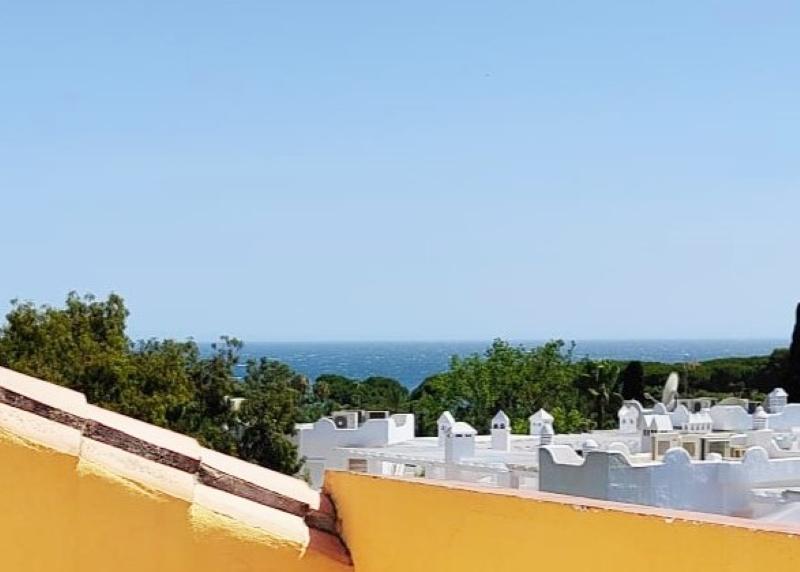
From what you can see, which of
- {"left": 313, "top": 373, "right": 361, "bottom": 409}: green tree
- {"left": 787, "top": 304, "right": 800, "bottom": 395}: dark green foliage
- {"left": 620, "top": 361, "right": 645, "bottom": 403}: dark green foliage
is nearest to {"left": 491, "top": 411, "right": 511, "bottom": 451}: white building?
{"left": 787, "top": 304, "right": 800, "bottom": 395}: dark green foliage

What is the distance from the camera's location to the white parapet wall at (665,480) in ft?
42.2

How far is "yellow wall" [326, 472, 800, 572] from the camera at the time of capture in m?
1.69

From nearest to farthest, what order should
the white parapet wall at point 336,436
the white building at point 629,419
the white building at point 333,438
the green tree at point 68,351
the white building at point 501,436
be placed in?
the green tree at point 68,351, the white building at point 501,436, the white building at point 333,438, the white parapet wall at point 336,436, the white building at point 629,419

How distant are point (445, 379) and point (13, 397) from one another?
123 ft

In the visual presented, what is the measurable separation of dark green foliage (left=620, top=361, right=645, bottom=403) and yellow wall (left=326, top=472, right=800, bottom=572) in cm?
4415

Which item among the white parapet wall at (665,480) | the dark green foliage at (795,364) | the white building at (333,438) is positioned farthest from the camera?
the dark green foliage at (795,364)

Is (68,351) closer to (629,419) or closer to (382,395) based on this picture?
(629,419)

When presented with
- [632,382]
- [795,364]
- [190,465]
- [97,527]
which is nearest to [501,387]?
[632,382]

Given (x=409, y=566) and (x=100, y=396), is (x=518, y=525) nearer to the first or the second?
(x=409, y=566)

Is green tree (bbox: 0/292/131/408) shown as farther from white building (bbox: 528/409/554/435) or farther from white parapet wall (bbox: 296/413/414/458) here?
white building (bbox: 528/409/554/435)

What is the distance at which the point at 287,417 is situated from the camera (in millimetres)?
22859

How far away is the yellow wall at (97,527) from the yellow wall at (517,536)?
251 millimetres

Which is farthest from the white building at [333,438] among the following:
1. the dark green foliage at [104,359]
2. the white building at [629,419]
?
the white building at [629,419]

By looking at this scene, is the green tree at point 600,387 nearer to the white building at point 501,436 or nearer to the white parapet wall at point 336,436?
the white building at point 501,436
